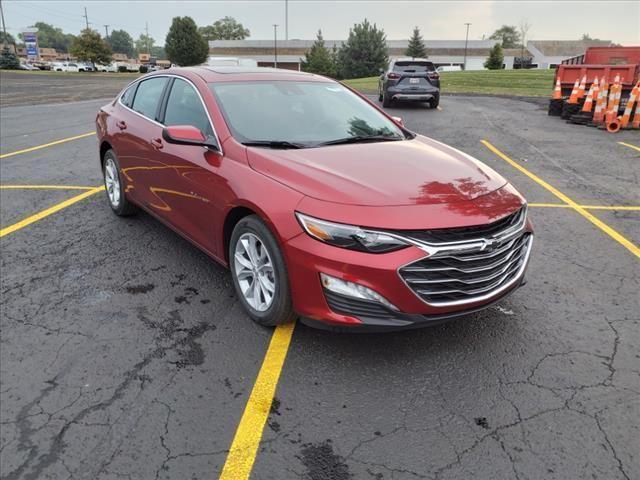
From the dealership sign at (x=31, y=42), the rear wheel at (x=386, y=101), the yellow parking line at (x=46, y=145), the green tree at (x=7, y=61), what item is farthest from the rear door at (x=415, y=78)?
the dealership sign at (x=31, y=42)

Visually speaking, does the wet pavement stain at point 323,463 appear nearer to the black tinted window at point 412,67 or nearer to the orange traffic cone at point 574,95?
the orange traffic cone at point 574,95

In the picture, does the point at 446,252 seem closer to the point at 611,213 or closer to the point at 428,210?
the point at 428,210

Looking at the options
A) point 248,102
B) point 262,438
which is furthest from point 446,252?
point 248,102

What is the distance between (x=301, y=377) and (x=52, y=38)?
208 metres

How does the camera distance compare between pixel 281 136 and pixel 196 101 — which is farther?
pixel 196 101

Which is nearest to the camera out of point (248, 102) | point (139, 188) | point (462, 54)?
point (248, 102)

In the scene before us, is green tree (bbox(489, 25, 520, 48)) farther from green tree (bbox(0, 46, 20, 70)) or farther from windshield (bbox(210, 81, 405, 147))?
windshield (bbox(210, 81, 405, 147))

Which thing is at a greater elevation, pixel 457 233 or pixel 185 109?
pixel 185 109

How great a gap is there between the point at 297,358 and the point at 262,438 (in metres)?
0.69

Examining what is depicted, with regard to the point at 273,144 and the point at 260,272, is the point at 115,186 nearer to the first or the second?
the point at 273,144

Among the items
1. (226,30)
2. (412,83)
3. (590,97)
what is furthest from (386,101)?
(226,30)

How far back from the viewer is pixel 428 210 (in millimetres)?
2895

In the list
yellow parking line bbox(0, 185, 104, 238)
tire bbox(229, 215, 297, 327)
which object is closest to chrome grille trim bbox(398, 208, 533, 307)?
tire bbox(229, 215, 297, 327)

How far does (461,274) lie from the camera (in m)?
2.91
